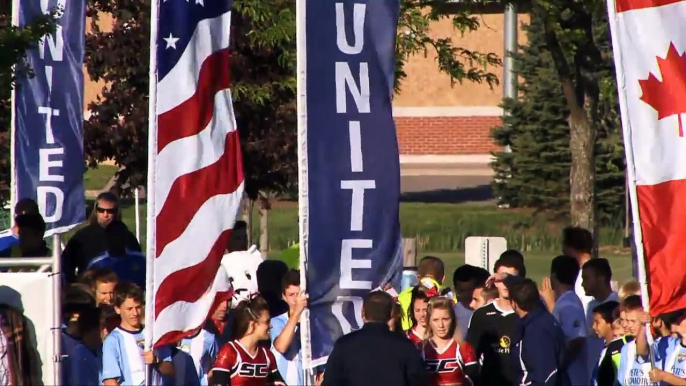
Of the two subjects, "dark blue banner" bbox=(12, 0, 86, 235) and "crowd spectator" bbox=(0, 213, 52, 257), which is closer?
"crowd spectator" bbox=(0, 213, 52, 257)

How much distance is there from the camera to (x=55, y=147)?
12703 mm

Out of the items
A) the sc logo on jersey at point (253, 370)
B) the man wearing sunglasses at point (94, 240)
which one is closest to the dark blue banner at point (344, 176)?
the sc logo on jersey at point (253, 370)

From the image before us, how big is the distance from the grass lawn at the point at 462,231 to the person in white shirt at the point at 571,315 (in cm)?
1079

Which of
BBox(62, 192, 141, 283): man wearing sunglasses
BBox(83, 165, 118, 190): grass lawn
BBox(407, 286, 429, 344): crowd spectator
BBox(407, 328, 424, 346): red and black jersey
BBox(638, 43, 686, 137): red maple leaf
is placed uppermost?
BBox(83, 165, 118, 190): grass lawn

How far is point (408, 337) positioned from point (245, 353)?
1.03 meters

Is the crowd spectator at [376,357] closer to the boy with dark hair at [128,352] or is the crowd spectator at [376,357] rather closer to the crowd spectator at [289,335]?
the crowd spectator at [289,335]

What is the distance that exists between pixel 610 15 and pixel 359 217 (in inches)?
77.1

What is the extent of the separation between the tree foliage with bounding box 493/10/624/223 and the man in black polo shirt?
2314 cm

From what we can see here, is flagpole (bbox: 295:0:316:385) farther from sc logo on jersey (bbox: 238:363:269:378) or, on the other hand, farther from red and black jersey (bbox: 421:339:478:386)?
red and black jersey (bbox: 421:339:478:386)

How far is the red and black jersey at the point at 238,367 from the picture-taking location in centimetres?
918

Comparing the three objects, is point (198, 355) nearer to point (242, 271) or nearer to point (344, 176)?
point (344, 176)

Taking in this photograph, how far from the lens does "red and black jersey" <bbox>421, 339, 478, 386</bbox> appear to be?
9.34m

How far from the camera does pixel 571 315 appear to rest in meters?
10.4

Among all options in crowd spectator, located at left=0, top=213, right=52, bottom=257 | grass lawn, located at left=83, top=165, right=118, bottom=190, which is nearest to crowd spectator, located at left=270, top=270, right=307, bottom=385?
crowd spectator, located at left=0, top=213, right=52, bottom=257
